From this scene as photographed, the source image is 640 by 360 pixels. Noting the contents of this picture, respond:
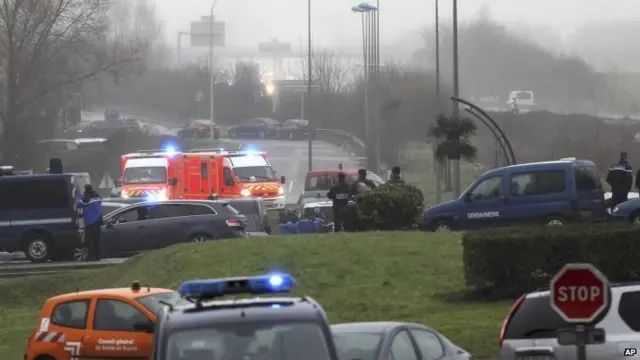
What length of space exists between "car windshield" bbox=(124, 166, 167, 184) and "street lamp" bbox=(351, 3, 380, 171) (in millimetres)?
16549

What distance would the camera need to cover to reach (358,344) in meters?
12.0

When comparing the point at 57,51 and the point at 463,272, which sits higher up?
the point at 57,51

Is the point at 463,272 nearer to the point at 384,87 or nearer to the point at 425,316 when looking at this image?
the point at 425,316

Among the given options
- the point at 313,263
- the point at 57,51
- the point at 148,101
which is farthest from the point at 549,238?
the point at 148,101

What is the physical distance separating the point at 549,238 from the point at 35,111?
52.5 m

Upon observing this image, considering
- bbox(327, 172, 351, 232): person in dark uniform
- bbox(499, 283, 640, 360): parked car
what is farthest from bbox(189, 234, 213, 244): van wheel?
bbox(499, 283, 640, 360): parked car

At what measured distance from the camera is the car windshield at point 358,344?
38.6 feet

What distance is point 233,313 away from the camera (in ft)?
31.2

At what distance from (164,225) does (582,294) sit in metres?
23.2

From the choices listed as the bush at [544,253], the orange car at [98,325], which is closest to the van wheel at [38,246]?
the bush at [544,253]

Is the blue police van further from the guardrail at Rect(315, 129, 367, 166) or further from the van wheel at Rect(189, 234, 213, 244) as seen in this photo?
the guardrail at Rect(315, 129, 367, 166)

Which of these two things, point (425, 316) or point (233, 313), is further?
point (425, 316)

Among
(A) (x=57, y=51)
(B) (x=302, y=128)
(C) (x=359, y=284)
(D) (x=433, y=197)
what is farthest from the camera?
(B) (x=302, y=128)

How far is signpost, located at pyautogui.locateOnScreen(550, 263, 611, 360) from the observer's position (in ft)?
31.7
